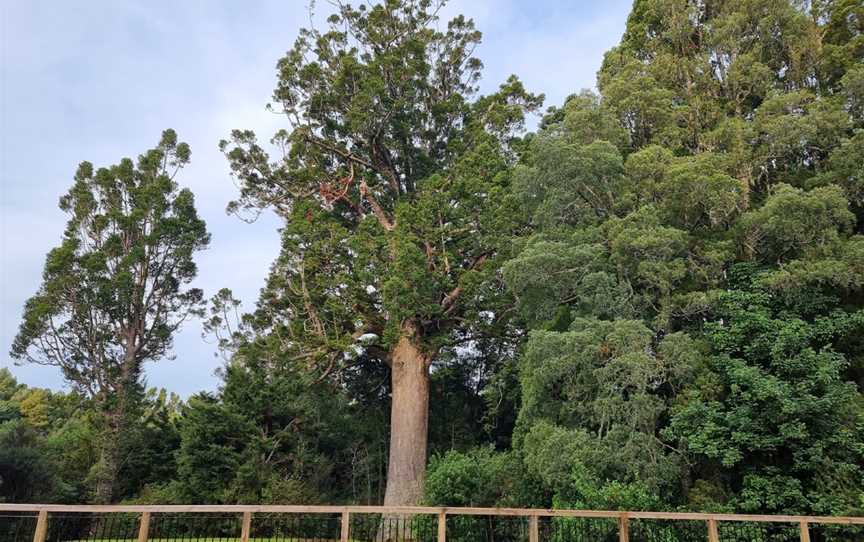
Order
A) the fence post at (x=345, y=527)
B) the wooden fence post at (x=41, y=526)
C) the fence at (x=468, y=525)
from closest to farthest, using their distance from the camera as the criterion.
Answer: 1. the wooden fence post at (x=41, y=526)
2. the fence at (x=468, y=525)
3. the fence post at (x=345, y=527)

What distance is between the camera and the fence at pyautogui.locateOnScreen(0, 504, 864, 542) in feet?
22.5

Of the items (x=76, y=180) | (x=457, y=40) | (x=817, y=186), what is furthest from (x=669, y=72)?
(x=76, y=180)

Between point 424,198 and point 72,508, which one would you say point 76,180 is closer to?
point 424,198

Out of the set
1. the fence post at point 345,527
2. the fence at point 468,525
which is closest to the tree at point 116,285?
the fence at point 468,525

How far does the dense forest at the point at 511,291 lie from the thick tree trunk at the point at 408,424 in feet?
0.20

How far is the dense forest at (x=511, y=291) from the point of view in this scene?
955 centimetres

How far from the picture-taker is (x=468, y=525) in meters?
11.1

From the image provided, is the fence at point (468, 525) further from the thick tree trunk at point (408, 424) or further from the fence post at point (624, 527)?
the thick tree trunk at point (408, 424)

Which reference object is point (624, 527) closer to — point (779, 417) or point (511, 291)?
point (779, 417)

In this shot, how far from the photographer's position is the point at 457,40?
58.6 feet

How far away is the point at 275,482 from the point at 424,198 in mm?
8069

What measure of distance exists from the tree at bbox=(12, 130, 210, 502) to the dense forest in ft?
0.25

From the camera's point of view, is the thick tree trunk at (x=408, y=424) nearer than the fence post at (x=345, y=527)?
No

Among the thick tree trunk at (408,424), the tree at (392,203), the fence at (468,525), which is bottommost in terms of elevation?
the fence at (468,525)
